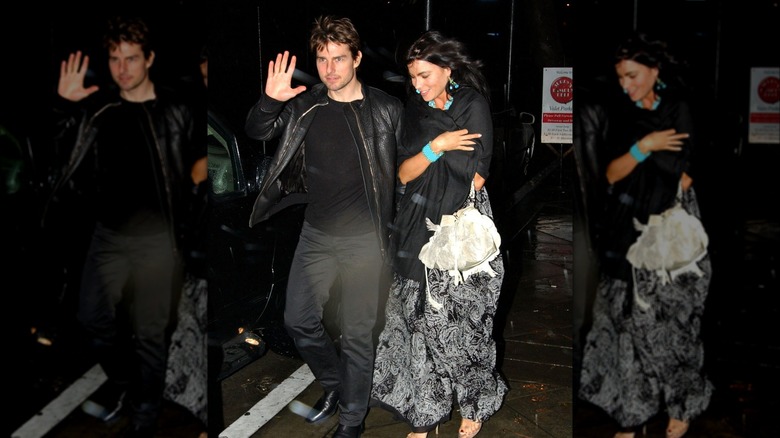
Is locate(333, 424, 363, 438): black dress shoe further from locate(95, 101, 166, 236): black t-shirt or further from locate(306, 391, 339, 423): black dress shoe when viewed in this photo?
locate(95, 101, 166, 236): black t-shirt

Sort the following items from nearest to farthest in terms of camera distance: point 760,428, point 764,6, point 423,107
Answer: point 764,6 → point 760,428 → point 423,107

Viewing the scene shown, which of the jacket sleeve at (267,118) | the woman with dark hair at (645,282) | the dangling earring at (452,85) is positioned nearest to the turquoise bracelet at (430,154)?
the dangling earring at (452,85)

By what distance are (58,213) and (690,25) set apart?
221 cm

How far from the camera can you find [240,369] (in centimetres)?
481

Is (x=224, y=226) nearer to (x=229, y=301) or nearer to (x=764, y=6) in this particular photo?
(x=229, y=301)

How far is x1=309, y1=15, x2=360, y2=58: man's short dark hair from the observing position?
12.5ft

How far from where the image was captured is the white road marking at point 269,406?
13.4ft

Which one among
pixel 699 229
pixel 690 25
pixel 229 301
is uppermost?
pixel 690 25

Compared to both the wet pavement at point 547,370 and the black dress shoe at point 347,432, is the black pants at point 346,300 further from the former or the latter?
the wet pavement at point 547,370

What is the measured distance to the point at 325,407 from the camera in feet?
13.7

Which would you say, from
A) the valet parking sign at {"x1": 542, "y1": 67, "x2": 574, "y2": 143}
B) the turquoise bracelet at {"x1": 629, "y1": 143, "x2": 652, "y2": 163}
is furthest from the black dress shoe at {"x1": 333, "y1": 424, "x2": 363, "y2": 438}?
the valet parking sign at {"x1": 542, "y1": 67, "x2": 574, "y2": 143}

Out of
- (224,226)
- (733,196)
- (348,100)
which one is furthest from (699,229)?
(224,226)

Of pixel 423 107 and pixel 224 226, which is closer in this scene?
pixel 423 107

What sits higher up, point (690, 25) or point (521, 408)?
point (690, 25)
